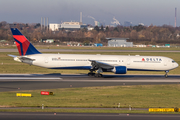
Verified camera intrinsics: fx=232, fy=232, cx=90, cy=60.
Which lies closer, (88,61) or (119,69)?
(119,69)

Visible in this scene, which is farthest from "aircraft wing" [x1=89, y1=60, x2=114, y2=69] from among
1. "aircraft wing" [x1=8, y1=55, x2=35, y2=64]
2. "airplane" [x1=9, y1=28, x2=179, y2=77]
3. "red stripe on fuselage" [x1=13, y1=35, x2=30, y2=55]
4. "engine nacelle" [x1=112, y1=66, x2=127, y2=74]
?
"red stripe on fuselage" [x1=13, y1=35, x2=30, y2=55]

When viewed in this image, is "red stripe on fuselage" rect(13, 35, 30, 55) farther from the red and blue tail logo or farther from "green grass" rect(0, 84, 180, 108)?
"green grass" rect(0, 84, 180, 108)

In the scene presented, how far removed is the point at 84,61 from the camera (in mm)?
39125

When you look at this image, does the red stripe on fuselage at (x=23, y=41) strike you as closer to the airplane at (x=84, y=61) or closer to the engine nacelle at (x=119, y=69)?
the airplane at (x=84, y=61)

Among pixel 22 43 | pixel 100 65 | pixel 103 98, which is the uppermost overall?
pixel 22 43

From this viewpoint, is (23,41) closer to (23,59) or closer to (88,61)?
(23,59)

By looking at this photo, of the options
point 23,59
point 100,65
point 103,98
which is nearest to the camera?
point 103,98

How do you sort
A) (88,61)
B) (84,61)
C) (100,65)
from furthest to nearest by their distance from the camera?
(88,61) < (84,61) < (100,65)

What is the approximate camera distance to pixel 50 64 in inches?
1526

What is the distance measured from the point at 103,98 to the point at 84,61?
51.9 ft

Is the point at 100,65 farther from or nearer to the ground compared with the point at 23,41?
nearer to the ground

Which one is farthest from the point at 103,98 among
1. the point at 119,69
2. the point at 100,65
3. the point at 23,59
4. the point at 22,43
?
the point at 22,43

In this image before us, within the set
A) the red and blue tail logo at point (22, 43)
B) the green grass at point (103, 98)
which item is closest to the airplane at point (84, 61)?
the red and blue tail logo at point (22, 43)

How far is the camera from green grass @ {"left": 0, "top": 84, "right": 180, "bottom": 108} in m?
21.3
